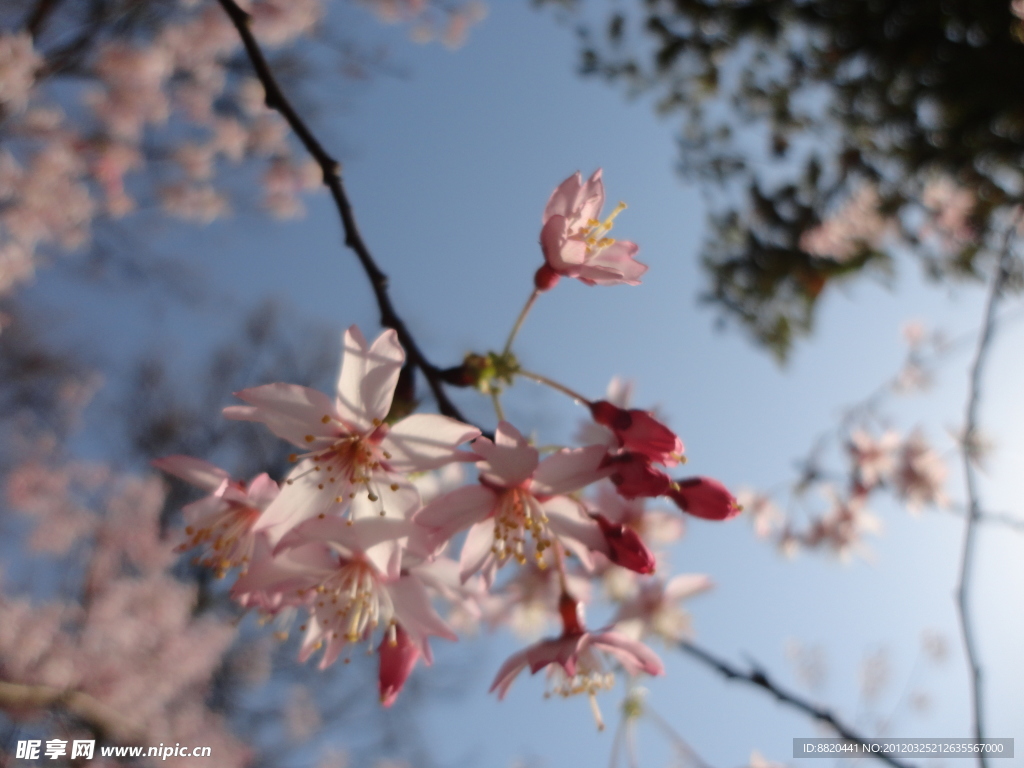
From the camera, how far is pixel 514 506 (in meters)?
0.95

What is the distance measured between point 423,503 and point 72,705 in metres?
2.92

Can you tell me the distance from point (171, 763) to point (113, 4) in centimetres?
587

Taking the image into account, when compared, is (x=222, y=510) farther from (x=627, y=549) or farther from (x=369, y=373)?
(x=627, y=549)

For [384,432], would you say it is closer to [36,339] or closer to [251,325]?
[36,339]

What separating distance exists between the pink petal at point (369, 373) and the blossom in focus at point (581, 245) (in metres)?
0.32

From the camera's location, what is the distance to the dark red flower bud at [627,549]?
34.1 inches

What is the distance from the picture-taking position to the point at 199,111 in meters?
6.28

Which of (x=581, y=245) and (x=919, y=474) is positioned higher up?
(x=919, y=474)

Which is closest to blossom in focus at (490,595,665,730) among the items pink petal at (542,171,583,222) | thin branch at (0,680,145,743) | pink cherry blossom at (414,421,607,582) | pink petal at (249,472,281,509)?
pink cherry blossom at (414,421,607,582)

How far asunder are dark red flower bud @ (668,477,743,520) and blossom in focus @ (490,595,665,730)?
0.29m

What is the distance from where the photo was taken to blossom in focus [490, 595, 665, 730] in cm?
99

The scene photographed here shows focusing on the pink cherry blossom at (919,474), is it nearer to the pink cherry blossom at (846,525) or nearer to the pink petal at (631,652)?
the pink cherry blossom at (846,525)

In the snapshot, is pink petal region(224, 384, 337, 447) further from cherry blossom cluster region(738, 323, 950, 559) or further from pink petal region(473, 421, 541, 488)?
cherry blossom cluster region(738, 323, 950, 559)

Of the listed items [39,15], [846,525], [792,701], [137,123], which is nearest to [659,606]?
[792,701]
